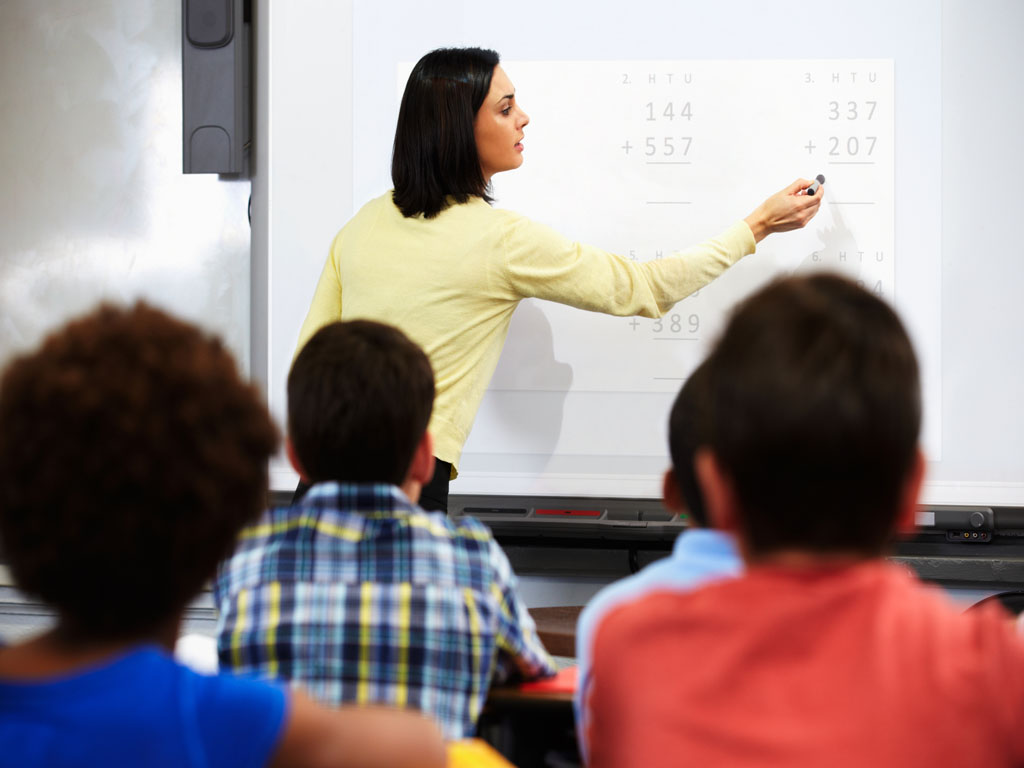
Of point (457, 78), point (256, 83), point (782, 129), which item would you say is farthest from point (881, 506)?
point (256, 83)

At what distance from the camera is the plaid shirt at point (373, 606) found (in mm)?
974

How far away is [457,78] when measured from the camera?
74.2 inches

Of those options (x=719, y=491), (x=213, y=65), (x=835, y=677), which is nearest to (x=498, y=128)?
(x=213, y=65)

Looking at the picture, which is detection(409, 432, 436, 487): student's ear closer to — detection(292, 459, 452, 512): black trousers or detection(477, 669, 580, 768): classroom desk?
detection(477, 669, 580, 768): classroom desk

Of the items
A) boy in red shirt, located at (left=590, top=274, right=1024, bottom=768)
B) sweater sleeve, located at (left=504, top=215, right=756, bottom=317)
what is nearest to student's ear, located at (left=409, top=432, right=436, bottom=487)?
boy in red shirt, located at (left=590, top=274, right=1024, bottom=768)

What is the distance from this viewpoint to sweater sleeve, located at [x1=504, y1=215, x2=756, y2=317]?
5.94ft

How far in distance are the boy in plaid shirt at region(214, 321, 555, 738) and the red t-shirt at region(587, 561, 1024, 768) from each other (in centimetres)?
35

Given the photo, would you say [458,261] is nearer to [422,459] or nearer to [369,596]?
[422,459]

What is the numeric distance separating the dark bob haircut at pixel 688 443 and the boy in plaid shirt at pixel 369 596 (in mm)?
198

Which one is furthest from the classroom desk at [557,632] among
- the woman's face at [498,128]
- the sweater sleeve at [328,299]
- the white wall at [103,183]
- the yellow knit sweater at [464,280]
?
the white wall at [103,183]

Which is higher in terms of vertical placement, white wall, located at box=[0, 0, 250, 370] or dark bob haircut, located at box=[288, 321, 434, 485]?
white wall, located at box=[0, 0, 250, 370]

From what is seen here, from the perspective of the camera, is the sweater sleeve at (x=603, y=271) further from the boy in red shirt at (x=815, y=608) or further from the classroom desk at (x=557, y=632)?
the boy in red shirt at (x=815, y=608)

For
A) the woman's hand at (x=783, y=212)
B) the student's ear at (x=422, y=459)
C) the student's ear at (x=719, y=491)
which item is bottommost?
the student's ear at (x=422, y=459)

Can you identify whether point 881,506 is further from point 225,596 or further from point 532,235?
point 532,235
